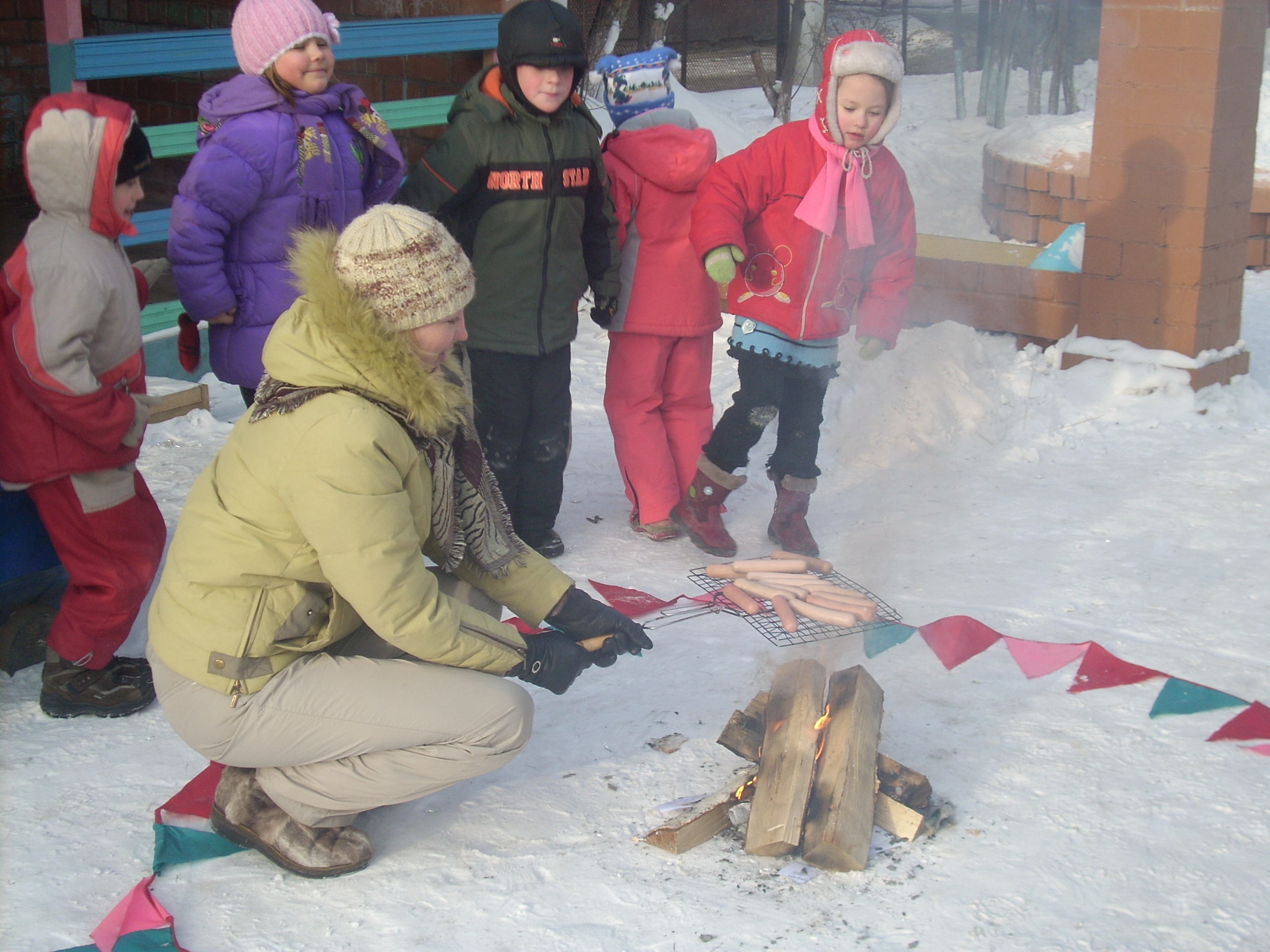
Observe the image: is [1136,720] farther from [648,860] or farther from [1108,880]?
[648,860]

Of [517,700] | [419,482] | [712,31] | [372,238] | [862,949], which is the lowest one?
[862,949]

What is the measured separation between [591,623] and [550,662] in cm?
22

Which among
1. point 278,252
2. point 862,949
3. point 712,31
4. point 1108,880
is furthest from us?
point 712,31

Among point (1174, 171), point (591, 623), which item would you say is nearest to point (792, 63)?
point (1174, 171)

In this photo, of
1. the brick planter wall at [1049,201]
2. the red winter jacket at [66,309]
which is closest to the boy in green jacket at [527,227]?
the red winter jacket at [66,309]

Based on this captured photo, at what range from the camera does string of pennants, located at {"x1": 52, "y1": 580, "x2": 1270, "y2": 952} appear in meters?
2.48

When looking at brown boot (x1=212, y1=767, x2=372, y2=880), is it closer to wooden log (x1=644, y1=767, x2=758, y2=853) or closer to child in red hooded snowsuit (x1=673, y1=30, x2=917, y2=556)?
wooden log (x1=644, y1=767, x2=758, y2=853)

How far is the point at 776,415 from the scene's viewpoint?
181 inches

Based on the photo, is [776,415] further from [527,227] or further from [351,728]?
[351,728]

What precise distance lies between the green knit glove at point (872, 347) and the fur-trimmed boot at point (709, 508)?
25.7 inches

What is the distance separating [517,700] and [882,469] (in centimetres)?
292

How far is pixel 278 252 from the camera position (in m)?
3.85

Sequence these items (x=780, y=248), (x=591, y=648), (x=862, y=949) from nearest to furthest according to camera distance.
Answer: (x=862, y=949), (x=591, y=648), (x=780, y=248)

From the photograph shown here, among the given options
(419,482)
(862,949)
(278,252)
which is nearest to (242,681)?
(419,482)
